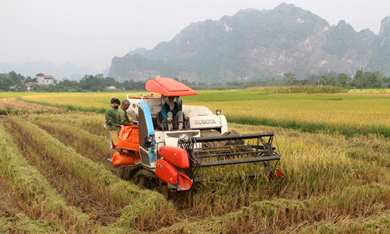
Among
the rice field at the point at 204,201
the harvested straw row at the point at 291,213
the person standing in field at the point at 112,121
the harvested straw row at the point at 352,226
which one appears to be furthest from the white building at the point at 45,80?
the harvested straw row at the point at 352,226

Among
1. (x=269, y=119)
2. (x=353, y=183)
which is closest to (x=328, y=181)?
(x=353, y=183)

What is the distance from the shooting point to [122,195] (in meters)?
4.68

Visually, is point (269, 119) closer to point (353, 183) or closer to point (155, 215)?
point (353, 183)

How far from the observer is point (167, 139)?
5.24 metres

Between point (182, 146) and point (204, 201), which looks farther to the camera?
point (182, 146)

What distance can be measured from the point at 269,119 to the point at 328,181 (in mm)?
9526

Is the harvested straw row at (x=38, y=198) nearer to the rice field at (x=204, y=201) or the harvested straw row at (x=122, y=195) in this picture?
the rice field at (x=204, y=201)

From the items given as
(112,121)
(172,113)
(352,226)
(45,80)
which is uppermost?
(45,80)

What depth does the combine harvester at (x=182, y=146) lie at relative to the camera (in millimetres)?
4277

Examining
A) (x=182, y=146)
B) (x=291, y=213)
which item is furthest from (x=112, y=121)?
(x=291, y=213)

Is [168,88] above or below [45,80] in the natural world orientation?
below

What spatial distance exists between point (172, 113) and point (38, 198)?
3.03 meters

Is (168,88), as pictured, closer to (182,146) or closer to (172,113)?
(172,113)

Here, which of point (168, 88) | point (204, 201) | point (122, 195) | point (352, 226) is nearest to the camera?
point (352, 226)
